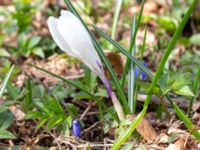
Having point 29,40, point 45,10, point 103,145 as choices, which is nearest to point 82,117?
point 103,145

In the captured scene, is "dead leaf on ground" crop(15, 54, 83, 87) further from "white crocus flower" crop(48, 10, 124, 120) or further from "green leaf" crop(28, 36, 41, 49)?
"white crocus flower" crop(48, 10, 124, 120)

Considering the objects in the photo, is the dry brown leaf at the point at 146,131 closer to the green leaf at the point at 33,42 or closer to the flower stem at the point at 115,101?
the flower stem at the point at 115,101

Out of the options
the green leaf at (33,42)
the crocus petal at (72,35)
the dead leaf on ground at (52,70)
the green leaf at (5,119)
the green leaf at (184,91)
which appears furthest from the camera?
the green leaf at (33,42)

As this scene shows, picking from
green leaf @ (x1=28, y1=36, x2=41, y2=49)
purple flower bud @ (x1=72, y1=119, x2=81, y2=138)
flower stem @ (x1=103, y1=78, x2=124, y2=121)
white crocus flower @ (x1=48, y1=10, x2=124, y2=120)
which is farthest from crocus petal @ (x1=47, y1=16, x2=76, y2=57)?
green leaf @ (x1=28, y1=36, x2=41, y2=49)

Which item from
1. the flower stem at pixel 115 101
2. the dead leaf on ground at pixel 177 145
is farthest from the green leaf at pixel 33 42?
the dead leaf on ground at pixel 177 145

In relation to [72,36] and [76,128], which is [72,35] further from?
[76,128]

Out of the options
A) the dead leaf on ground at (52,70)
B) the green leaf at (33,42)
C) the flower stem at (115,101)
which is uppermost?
the green leaf at (33,42)

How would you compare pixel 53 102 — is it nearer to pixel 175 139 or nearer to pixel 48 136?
pixel 48 136
